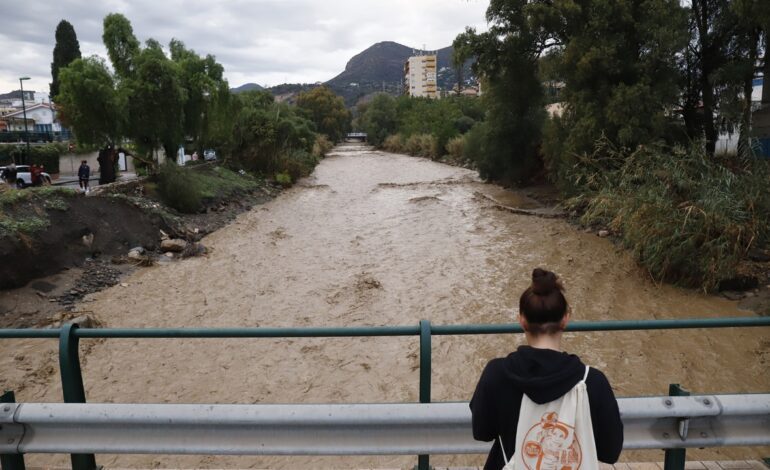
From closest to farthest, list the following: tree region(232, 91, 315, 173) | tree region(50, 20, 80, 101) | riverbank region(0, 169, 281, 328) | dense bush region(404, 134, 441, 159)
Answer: riverbank region(0, 169, 281, 328), tree region(232, 91, 315, 173), tree region(50, 20, 80, 101), dense bush region(404, 134, 441, 159)

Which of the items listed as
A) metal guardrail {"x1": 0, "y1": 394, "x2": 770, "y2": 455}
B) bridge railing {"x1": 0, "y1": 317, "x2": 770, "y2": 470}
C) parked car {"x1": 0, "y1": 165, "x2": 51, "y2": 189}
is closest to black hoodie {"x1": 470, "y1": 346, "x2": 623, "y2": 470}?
metal guardrail {"x1": 0, "y1": 394, "x2": 770, "y2": 455}

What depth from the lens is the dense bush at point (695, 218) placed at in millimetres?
10320

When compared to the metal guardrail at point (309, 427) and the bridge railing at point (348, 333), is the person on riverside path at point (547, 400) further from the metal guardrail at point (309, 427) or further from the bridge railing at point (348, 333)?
the bridge railing at point (348, 333)

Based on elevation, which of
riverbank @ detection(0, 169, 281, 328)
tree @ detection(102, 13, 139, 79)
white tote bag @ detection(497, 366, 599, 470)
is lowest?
riverbank @ detection(0, 169, 281, 328)

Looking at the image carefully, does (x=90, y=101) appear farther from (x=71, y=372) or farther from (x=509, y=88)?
(x=71, y=372)

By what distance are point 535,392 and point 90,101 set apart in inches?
748

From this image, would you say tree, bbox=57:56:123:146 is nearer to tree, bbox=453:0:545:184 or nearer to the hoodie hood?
tree, bbox=453:0:545:184

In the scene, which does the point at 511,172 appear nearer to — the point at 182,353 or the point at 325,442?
the point at 182,353

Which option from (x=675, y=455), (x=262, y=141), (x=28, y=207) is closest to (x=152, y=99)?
(x=28, y=207)

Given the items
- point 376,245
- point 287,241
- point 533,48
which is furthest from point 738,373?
point 533,48

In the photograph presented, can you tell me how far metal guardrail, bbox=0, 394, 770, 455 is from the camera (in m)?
2.35

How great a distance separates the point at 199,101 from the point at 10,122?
204 feet

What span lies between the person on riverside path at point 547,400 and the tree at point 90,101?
18605 mm

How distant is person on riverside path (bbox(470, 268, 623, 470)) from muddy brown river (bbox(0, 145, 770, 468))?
369 cm
